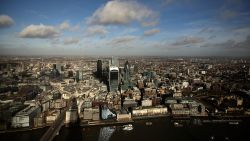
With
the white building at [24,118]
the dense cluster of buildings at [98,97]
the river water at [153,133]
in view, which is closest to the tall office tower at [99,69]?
the dense cluster of buildings at [98,97]

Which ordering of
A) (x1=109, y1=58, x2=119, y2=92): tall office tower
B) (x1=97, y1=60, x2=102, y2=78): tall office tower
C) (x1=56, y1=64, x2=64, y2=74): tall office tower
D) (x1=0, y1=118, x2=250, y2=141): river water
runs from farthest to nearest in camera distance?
1. (x1=97, y1=60, x2=102, y2=78): tall office tower
2. (x1=56, y1=64, x2=64, y2=74): tall office tower
3. (x1=109, y1=58, x2=119, y2=92): tall office tower
4. (x1=0, y1=118, x2=250, y2=141): river water

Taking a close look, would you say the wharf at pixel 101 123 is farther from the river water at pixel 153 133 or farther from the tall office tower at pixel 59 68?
the tall office tower at pixel 59 68

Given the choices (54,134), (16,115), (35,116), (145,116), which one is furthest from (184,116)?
(16,115)

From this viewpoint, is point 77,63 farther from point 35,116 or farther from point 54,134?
point 54,134

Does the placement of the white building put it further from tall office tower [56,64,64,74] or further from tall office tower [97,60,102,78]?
tall office tower [97,60,102,78]

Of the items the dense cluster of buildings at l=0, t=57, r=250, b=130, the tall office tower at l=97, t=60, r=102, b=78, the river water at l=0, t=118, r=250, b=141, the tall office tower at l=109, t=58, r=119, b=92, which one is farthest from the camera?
the tall office tower at l=97, t=60, r=102, b=78

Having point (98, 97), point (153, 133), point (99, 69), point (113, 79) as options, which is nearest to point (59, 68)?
point (99, 69)

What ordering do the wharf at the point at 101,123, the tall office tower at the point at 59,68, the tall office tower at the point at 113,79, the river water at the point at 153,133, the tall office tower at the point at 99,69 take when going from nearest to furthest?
the river water at the point at 153,133 < the wharf at the point at 101,123 < the tall office tower at the point at 113,79 < the tall office tower at the point at 59,68 < the tall office tower at the point at 99,69

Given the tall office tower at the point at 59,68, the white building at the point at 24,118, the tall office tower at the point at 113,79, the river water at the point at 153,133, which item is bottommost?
the river water at the point at 153,133

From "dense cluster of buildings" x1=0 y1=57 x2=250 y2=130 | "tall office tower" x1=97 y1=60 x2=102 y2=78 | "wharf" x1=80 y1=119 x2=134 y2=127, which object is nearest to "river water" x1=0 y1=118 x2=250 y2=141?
"wharf" x1=80 y1=119 x2=134 y2=127
